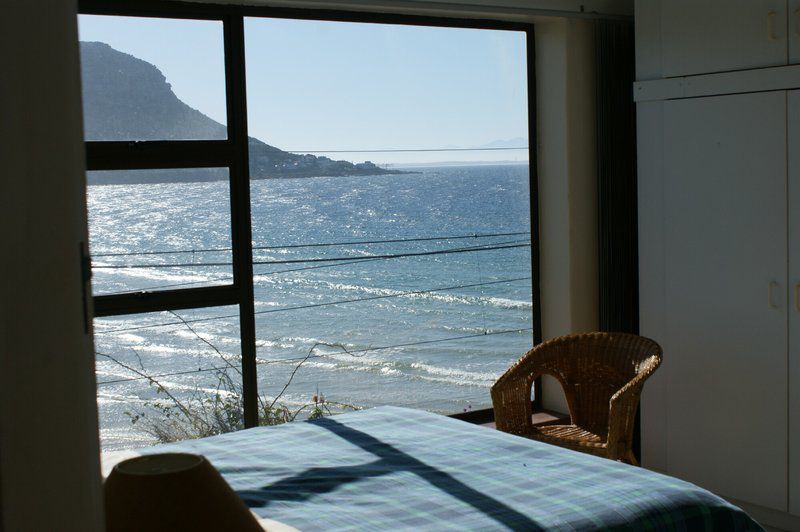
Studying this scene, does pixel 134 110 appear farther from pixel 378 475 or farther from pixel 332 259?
pixel 332 259

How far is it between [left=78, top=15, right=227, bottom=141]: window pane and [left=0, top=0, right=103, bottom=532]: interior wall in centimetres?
329

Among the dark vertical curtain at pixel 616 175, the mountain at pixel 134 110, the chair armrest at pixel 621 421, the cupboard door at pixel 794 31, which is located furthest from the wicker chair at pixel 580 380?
the mountain at pixel 134 110

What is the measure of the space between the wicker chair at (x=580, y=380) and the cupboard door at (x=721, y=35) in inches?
47.2

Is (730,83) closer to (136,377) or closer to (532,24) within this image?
(532,24)

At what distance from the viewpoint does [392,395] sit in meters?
7.48

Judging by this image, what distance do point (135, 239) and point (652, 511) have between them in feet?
8.02

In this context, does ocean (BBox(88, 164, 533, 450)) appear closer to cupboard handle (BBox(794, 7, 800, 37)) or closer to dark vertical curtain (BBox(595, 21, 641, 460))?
dark vertical curtain (BBox(595, 21, 641, 460))

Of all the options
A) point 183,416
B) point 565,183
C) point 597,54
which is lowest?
point 183,416

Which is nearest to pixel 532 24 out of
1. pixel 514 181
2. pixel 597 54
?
pixel 597 54

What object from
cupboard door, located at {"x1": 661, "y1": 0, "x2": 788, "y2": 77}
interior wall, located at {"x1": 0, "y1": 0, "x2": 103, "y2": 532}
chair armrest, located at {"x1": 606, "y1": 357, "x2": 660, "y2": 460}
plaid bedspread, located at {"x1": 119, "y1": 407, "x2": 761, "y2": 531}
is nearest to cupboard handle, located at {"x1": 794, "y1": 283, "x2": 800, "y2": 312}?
chair armrest, located at {"x1": 606, "y1": 357, "x2": 660, "y2": 460}

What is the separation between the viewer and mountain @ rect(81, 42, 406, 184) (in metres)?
3.61

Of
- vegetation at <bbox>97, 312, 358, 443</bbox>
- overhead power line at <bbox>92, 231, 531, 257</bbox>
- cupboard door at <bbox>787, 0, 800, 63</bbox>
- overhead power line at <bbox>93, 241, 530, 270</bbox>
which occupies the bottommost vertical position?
vegetation at <bbox>97, 312, 358, 443</bbox>

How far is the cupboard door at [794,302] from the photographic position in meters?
3.54

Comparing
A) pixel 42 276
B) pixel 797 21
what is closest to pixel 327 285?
pixel 797 21
